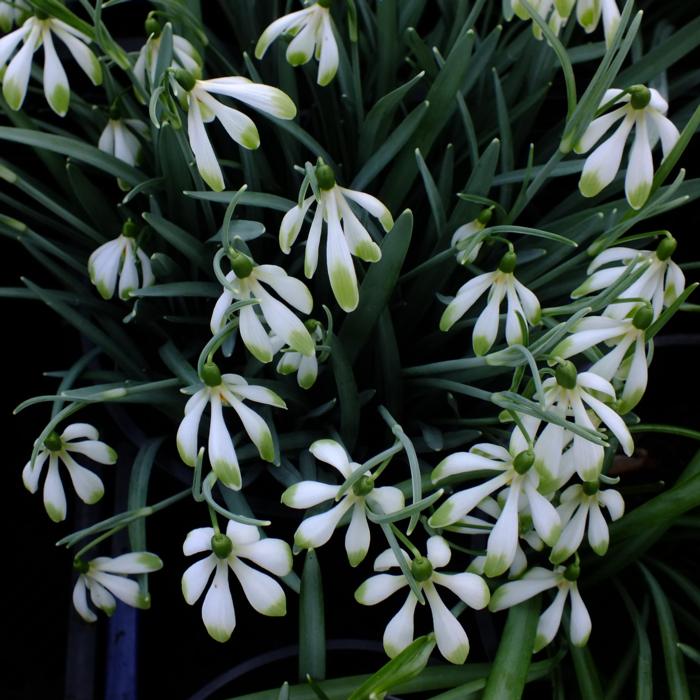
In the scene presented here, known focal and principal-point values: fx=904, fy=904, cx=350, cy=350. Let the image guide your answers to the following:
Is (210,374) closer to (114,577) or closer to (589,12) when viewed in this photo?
(114,577)

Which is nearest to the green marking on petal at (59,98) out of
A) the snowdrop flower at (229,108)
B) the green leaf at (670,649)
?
the snowdrop flower at (229,108)

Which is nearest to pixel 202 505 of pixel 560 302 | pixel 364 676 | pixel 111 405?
pixel 111 405

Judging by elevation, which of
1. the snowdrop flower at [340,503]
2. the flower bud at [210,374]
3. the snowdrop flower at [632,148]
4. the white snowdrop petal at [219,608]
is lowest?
the white snowdrop petal at [219,608]

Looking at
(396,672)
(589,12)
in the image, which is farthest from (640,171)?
(396,672)

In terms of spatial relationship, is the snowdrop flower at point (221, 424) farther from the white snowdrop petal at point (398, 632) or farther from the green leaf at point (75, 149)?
the green leaf at point (75, 149)

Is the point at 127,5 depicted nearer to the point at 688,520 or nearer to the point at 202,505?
the point at 202,505

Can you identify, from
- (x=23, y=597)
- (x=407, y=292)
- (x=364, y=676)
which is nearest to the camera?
(x=364, y=676)
